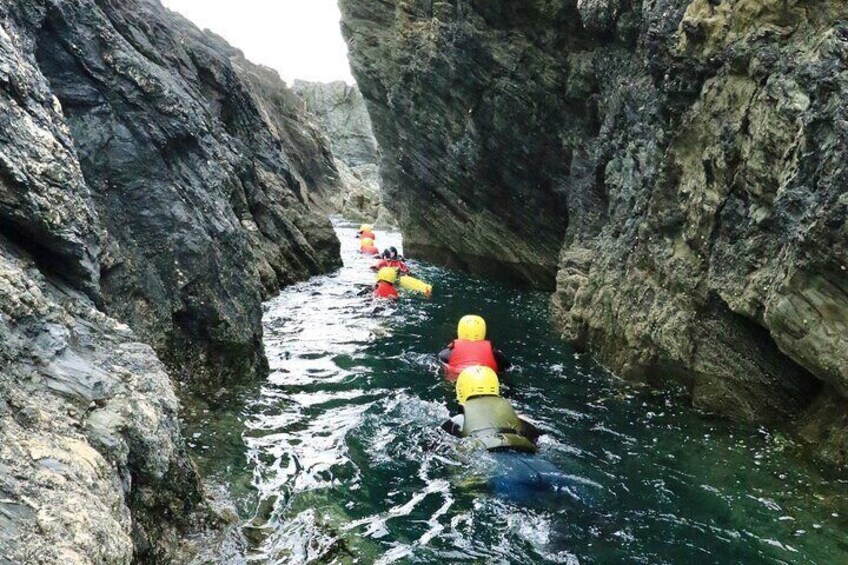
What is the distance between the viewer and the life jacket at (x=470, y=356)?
37.9 feet

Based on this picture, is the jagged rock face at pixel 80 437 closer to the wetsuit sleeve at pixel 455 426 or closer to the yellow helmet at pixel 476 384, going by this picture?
the wetsuit sleeve at pixel 455 426

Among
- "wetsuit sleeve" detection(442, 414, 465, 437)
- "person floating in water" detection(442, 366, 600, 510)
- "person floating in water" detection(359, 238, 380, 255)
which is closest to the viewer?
"person floating in water" detection(442, 366, 600, 510)

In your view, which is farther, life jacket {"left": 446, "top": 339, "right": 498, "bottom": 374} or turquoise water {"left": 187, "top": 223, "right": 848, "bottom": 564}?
life jacket {"left": 446, "top": 339, "right": 498, "bottom": 374}

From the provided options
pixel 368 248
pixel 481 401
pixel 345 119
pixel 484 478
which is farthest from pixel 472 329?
pixel 345 119

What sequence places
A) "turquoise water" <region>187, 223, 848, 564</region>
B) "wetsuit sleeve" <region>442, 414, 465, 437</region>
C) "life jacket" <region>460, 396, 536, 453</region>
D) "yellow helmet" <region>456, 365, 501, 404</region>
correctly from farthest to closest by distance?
"yellow helmet" <region>456, 365, 501, 404</region> → "wetsuit sleeve" <region>442, 414, 465, 437</region> → "life jacket" <region>460, 396, 536, 453</region> → "turquoise water" <region>187, 223, 848, 564</region>

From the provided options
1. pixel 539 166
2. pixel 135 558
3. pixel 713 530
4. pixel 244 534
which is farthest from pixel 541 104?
pixel 135 558

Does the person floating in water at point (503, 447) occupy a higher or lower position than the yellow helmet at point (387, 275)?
higher

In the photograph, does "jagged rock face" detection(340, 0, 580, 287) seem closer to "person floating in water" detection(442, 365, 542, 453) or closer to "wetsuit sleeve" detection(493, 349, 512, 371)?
"wetsuit sleeve" detection(493, 349, 512, 371)

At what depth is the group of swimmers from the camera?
8.47m

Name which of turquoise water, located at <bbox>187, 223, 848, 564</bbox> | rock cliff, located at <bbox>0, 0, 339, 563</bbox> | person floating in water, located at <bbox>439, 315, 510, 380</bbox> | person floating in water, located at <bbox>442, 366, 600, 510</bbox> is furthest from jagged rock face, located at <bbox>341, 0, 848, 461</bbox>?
rock cliff, located at <bbox>0, 0, 339, 563</bbox>

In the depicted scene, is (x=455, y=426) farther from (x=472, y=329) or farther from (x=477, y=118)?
(x=477, y=118)

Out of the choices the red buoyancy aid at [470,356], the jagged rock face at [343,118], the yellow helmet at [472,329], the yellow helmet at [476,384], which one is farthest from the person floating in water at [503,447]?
the jagged rock face at [343,118]

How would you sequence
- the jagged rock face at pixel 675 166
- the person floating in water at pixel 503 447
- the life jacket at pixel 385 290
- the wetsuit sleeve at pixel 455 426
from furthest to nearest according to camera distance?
the life jacket at pixel 385 290 < the wetsuit sleeve at pixel 455 426 < the jagged rock face at pixel 675 166 < the person floating in water at pixel 503 447

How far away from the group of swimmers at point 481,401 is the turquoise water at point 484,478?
0.28 m
